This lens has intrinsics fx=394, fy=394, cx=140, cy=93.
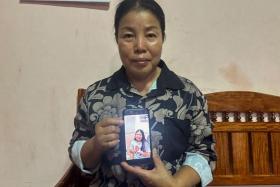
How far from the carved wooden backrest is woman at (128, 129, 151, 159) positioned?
1.24 feet

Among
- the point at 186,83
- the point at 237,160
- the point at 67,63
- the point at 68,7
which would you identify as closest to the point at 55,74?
the point at 67,63

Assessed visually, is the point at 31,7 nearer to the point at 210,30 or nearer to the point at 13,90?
the point at 13,90

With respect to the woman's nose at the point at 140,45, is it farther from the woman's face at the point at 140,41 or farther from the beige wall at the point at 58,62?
the beige wall at the point at 58,62

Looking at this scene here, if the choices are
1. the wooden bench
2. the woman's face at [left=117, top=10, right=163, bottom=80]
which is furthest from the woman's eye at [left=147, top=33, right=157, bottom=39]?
the wooden bench

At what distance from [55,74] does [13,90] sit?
124mm

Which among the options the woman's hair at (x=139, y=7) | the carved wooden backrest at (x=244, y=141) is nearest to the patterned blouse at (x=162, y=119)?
the woman's hair at (x=139, y=7)

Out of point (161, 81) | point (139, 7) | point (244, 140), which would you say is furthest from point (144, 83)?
point (244, 140)

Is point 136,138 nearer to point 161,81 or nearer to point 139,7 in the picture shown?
point 161,81

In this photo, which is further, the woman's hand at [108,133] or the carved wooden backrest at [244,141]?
the carved wooden backrest at [244,141]

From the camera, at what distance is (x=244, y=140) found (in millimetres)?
1010

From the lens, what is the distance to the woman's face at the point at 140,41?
0.76 meters

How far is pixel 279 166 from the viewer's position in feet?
3.31

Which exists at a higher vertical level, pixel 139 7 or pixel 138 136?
pixel 139 7

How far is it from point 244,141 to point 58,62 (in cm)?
54
